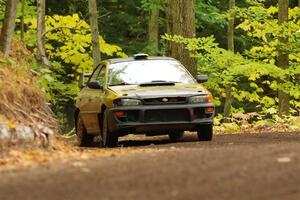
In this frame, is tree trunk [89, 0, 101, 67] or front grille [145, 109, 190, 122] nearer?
front grille [145, 109, 190, 122]

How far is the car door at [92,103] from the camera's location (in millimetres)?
13356

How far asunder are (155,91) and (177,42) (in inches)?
271

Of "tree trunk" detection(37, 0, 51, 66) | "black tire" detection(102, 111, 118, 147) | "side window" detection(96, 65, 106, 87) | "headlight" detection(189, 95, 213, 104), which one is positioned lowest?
"black tire" detection(102, 111, 118, 147)

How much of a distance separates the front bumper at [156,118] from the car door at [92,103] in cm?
92

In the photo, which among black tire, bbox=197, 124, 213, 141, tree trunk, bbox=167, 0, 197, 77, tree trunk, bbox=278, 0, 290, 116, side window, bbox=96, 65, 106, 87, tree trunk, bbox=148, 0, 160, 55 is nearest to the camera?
black tire, bbox=197, 124, 213, 141

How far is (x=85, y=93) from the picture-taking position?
47.5 ft

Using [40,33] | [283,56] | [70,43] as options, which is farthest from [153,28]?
[283,56]

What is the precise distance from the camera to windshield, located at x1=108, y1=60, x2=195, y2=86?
13227 millimetres

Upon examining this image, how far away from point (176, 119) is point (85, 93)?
2.76m

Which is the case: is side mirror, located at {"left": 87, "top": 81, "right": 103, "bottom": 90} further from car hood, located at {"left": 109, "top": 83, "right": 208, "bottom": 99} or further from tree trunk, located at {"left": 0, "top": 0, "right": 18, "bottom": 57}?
tree trunk, located at {"left": 0, "top": 0, "right": 18, "bottom": 57}

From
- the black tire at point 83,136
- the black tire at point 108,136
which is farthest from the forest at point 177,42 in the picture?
the black tire at point 108,136

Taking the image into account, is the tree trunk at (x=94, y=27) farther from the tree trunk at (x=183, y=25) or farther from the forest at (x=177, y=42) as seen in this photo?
the tree trunk at (x=183, y=25)

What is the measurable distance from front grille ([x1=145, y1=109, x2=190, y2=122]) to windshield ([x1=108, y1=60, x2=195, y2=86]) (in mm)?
952

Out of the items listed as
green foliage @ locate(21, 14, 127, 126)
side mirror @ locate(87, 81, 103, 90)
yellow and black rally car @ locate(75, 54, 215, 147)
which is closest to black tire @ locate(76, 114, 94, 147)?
yellow and black rally car @ locate(75, 54, 215, 147)
